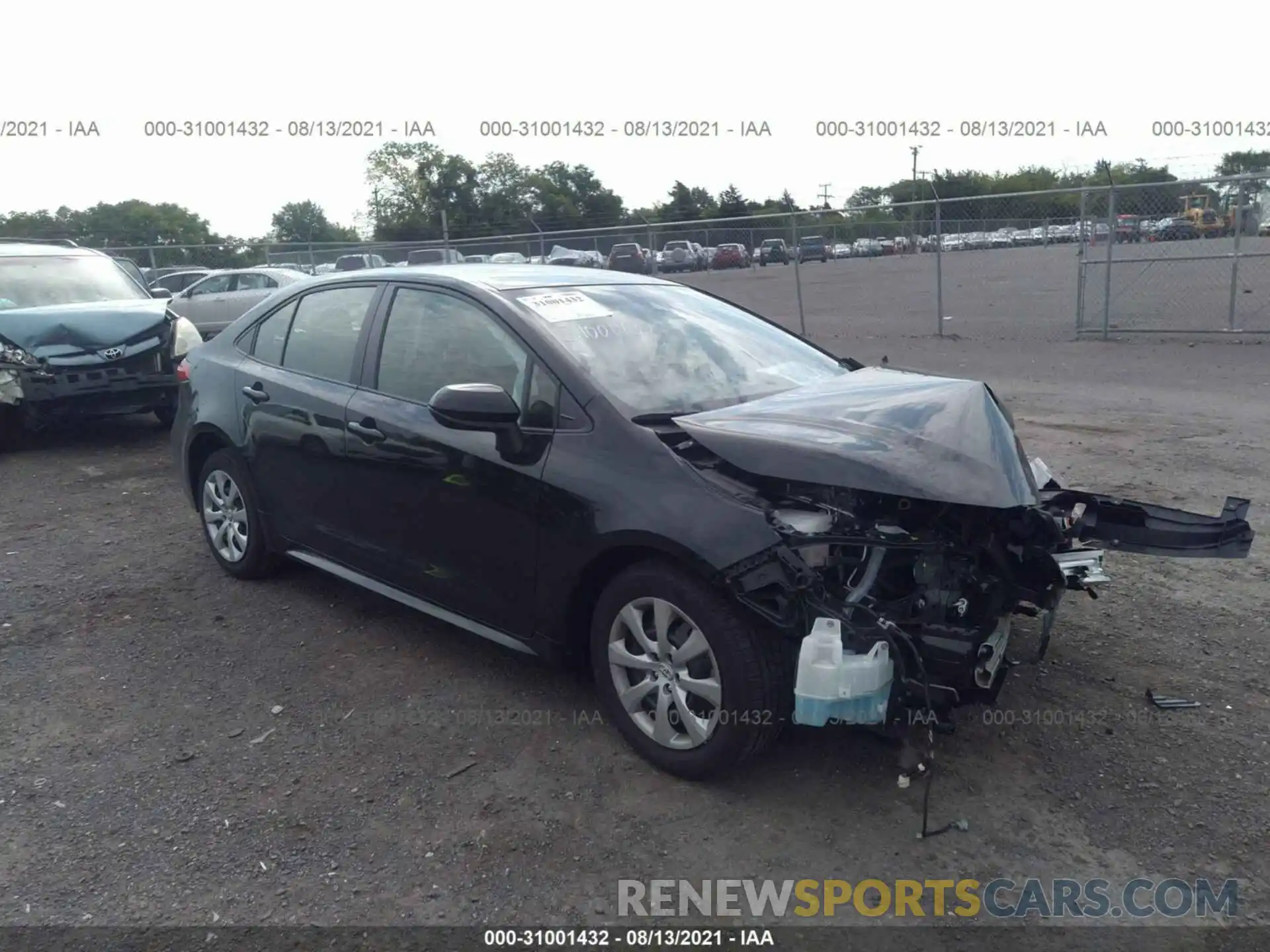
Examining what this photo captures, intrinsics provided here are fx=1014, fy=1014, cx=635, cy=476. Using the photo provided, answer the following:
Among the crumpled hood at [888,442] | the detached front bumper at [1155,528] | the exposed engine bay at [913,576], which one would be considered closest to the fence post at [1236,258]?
the detached front bumper at [1155,528]

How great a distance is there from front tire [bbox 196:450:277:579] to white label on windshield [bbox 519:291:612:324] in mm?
1934

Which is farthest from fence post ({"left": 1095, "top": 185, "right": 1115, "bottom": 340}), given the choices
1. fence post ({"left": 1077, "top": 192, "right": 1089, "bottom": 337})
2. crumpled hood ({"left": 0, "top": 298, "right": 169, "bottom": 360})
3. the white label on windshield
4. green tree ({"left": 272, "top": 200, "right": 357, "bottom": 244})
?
green tree ({"left": 272, "top": 200, "right": 357, "bottom": 244})

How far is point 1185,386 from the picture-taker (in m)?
10.2

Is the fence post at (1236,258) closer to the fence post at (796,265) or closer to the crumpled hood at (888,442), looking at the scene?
the fence post at (796,265)

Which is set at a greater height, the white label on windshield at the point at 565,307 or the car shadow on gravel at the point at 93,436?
the white label on windshield at the point at 565,307

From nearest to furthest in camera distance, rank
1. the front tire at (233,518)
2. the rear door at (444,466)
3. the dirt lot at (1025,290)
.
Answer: the rear door at (444,466)
the front tire at (233,518)
the dirt lot at (1025,290)

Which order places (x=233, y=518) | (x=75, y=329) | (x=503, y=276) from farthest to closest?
(x=75, y=329), (x=233, y=518), (x=503, y=276)

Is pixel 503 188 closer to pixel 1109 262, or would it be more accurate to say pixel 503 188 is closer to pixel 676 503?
pixel 1109 262

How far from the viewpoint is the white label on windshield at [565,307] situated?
395cm

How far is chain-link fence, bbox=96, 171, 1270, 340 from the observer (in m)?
13.0

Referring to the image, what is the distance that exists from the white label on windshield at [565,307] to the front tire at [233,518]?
1934 mm

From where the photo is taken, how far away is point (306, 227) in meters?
39.6

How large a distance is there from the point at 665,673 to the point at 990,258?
16.2 m

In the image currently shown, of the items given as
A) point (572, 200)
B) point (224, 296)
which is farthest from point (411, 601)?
point (572, 200)
